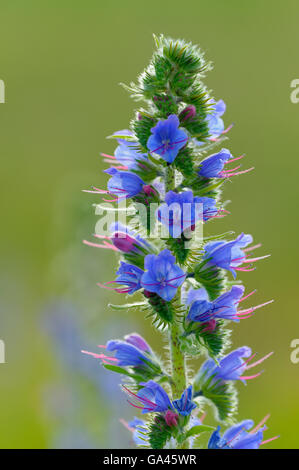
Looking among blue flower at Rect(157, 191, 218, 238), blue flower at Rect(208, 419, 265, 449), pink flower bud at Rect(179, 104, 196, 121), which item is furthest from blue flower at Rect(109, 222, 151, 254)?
blue flower at Rect(208, 419, 265, 449)

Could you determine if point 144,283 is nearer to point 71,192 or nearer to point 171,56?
point 171,56

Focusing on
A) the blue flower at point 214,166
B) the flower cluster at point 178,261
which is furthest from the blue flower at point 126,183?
the blue flower at point 214,166

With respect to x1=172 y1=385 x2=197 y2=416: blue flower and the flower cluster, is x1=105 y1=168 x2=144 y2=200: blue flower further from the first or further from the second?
x1=172 y1=385 x2=197 y2=416: blue flower

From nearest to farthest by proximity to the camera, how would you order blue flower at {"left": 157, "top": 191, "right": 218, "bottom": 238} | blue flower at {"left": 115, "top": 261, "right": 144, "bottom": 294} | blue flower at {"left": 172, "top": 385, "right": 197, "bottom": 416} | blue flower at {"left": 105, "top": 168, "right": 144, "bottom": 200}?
blue flower at {"left": 172, "top": 385, "right": 197, "bottom": 416}, blue flower at {"left": 157, "top": 191, "right": 218, "bottom": 238}, blue flower at {"left": 115, "top": 261, "right": 144, "bottom": 294}, blue flower at {"left": 105, "top": 168, "right": 144, "bottom": 200}

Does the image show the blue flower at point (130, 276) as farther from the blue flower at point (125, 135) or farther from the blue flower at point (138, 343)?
the blue flower at point (125, 135)
